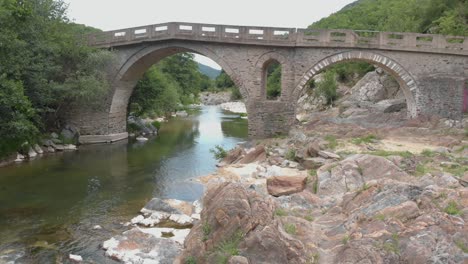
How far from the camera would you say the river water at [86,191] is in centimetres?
1066

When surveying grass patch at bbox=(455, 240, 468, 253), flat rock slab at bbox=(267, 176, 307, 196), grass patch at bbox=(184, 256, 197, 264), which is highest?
grass patch at bbox=(455, 240, 468, 253)

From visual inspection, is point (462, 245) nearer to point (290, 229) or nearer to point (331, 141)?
point (290, 229)

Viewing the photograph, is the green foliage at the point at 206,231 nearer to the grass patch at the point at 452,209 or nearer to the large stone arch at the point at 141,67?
the grass patch at the point at 452,209

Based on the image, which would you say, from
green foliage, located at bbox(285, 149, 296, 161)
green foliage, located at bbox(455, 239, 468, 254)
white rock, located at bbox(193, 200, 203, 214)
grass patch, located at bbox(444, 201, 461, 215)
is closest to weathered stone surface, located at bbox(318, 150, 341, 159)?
green foliage, located at bbox(285, 149, 296, 161)

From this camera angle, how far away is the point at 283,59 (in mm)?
23125

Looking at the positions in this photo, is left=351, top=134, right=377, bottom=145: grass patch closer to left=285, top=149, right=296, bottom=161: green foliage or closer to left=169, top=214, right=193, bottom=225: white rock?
left=285, top=149, right=296, bottom=161: green foliage

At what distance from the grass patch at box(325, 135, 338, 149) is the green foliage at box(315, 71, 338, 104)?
2044 cm

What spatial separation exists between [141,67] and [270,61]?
28.6ft

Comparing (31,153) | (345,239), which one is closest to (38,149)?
(31,153)

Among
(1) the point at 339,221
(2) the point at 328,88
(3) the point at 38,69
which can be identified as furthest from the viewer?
(2) the point at 328,88

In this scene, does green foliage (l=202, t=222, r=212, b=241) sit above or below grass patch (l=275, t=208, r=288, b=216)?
below

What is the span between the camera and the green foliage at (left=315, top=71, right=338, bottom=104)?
39844mm

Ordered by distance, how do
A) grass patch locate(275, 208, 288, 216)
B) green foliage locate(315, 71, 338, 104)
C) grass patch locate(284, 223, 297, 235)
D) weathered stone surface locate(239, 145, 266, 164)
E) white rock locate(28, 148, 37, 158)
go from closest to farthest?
grass patch locate(284, 223, 297, 235) → grass patch locate(275, 208, 288, 216) → weathered stone surface locate(239, 145, 266, 164) → white rock locate(28, 148, 37, 158) → green foliage locate(315, 71, 338, 104)

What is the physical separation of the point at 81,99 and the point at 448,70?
1984cm
